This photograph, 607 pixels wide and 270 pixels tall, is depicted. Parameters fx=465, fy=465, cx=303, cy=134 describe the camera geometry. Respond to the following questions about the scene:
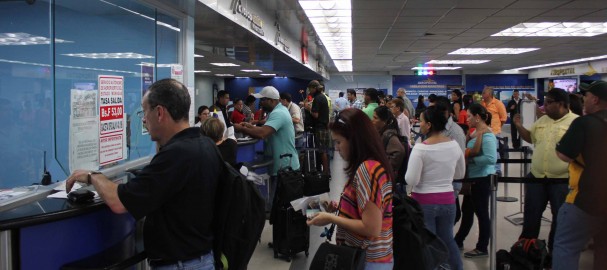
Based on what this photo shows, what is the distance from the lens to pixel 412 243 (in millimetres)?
2131

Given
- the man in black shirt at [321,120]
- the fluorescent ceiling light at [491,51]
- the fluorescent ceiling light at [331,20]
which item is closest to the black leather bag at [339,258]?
the fluorescent ceiling light at [331,20]

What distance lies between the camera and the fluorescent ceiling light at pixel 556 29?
8695 millimetres

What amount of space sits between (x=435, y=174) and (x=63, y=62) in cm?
313

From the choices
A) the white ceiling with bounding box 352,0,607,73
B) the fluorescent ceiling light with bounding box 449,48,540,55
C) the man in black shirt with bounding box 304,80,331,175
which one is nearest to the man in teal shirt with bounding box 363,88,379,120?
the man in black shirt with bounding box 304,80,331,175

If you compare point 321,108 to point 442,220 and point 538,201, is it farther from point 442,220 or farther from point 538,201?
point 442,220

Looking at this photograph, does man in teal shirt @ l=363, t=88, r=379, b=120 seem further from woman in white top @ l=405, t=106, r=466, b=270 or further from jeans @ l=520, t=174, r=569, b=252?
woman in white top @ l=405, t=106, r=466, b=270

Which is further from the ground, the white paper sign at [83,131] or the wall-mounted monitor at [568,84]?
the wall-mounted monitor at [568,84]

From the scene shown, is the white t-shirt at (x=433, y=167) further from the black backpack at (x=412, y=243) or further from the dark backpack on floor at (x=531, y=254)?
the dark backpack on floor at (x=531, y=254)

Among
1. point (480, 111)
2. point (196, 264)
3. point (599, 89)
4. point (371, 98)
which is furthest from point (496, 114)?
point (196, 264)

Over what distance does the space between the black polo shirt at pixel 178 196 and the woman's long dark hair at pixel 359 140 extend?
23.1 inches

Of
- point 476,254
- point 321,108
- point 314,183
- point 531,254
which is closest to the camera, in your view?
point 531,254

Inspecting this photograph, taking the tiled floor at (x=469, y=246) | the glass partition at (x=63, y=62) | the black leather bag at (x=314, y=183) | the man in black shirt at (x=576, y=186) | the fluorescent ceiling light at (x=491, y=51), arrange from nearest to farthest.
Answer: the man in black shirt at (x=576, y=186) < the glass partition at (x=63, y=62) < the tiled floor at (x=469, y=246) < the black leather bag at (x=314, y=183) < the fluorescent ceiling light at (x=491, y=51)

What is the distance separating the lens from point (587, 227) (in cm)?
269

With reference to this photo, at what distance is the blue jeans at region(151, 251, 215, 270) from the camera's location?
69.7 inches
